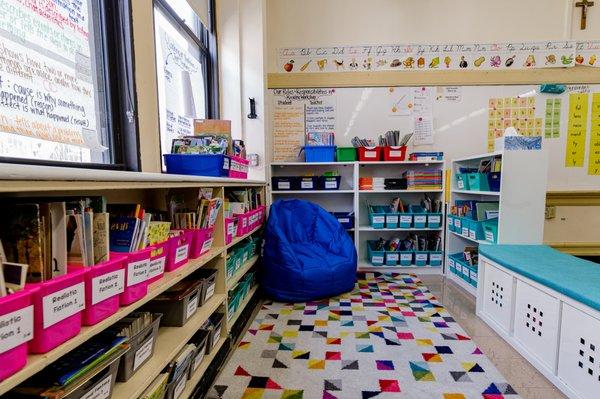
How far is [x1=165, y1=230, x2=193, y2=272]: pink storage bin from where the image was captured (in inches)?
48.1

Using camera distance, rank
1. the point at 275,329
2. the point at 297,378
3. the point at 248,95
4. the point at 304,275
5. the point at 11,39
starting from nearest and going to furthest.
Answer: the point at 11,39 < the point at 297,378 < the point at 275,329 < the point at 304,275 < the point at 248,95

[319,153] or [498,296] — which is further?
[319,153]

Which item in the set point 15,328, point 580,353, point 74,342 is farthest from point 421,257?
point 15,328

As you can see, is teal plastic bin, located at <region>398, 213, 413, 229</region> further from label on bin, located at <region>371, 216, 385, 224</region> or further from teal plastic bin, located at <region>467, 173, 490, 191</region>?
teal plastic bin, located at <region>467, 173, 490, 191</region>

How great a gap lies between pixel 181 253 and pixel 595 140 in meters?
4.21

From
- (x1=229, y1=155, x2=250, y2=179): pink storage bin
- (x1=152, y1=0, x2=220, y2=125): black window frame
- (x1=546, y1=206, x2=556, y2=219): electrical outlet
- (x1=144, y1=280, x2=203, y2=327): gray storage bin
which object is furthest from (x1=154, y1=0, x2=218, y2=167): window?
(x1=546, y1=206, x2=556, y2=219): electrical outlet

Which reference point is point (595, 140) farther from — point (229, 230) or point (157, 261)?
point (157, 261)

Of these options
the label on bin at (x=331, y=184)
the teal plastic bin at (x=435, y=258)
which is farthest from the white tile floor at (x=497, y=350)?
the label on bin at (x=331, y=184)

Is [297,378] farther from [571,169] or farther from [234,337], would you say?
[571,169]

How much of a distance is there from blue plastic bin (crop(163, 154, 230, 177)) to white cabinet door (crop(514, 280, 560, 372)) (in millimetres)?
1868

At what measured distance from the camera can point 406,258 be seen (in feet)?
10.6

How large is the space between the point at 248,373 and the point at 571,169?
12.5ft

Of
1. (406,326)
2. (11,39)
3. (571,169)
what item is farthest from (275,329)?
(571,169)

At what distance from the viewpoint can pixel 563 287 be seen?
144 cm
